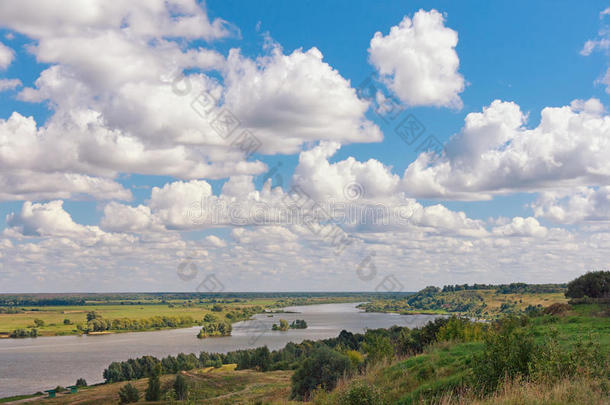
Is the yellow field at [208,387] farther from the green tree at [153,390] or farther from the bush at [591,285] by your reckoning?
the bush at [591,285]

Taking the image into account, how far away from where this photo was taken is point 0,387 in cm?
8594

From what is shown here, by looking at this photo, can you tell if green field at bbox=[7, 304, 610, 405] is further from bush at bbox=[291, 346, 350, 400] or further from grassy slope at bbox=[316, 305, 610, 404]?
bush at bbox=[291, 346, 350, 400]

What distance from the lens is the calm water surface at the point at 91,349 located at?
3639 inches

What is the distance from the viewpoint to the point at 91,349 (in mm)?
133625

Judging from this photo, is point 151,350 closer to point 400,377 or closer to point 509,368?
point 400,377

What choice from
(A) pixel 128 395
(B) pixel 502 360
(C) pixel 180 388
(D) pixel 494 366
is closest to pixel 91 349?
(C) pixel 180 388

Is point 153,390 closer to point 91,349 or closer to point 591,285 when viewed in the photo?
point 591,285

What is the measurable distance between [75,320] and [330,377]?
180 meters

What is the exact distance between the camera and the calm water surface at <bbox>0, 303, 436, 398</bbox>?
9244 cm

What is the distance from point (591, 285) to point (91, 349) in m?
132

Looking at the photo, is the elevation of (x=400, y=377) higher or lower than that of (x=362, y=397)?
lower

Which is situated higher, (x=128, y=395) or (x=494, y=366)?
(x=494, y=366)

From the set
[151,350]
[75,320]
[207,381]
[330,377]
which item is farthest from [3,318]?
[330,377]

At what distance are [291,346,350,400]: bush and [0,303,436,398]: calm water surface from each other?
63191mm
